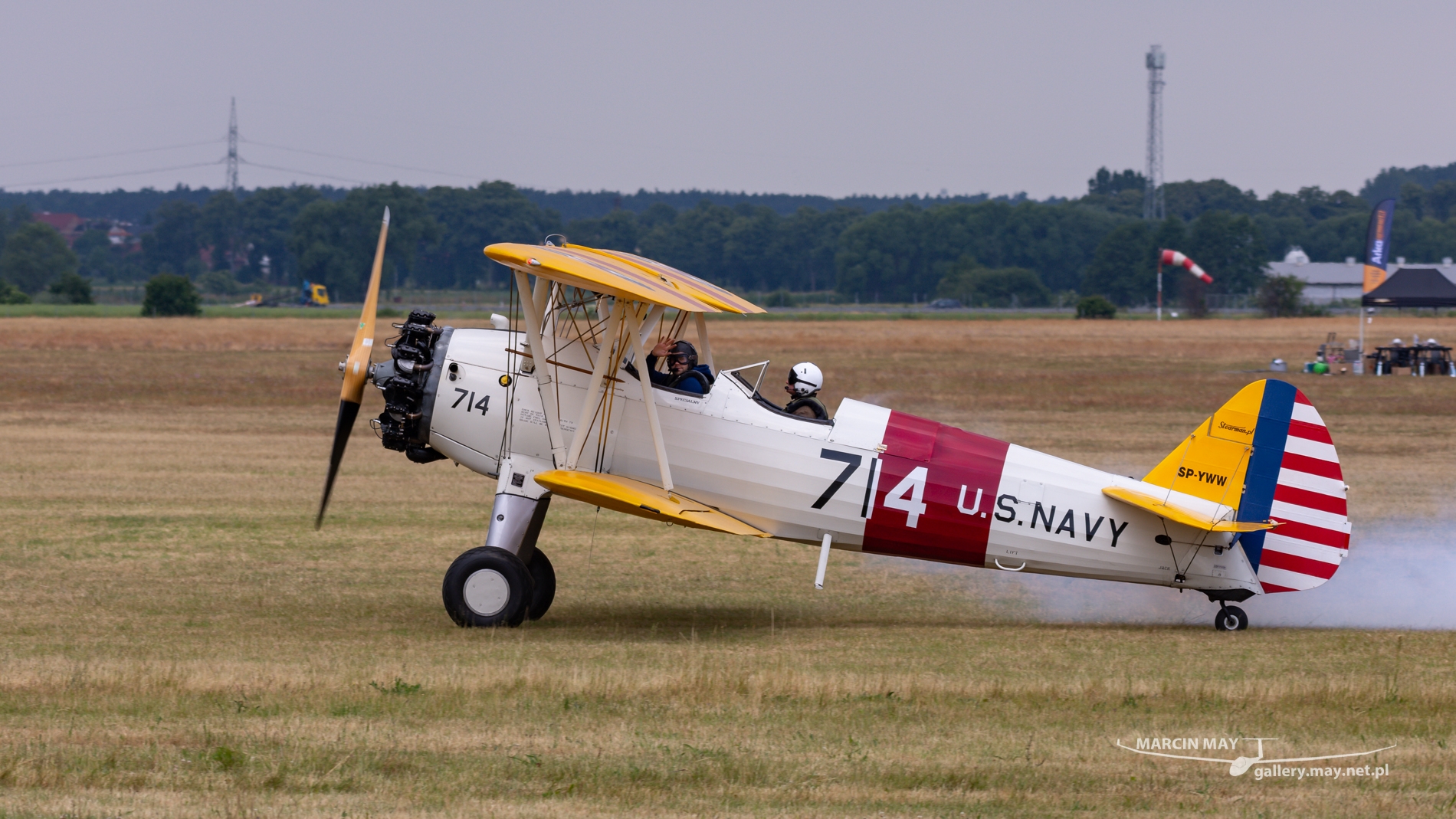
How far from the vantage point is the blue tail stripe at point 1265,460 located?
10.9 metres

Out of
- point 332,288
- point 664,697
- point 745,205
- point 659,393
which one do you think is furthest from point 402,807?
point 745,205

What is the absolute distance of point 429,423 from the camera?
1123cm

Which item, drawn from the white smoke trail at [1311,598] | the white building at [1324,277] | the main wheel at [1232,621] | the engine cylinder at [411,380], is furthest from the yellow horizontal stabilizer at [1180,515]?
the white building at [1324,277]

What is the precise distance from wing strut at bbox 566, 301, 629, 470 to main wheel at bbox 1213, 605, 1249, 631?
16.5ft

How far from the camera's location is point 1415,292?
42.2 meters

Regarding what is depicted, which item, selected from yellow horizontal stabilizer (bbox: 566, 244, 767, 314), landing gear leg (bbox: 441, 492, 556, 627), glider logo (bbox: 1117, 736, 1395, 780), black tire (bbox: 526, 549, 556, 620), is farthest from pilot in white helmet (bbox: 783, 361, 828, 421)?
glider logo (bbox: 1117, 736, 1395, 780)

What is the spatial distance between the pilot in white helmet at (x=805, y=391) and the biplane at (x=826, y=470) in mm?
707

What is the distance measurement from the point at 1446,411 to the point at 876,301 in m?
107

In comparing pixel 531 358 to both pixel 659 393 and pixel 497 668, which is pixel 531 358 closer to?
pixel 659 393

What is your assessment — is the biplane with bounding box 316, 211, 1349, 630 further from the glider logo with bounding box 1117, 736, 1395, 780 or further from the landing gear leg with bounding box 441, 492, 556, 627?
the glider logo with bounding box 1117, 736, 1395, 780

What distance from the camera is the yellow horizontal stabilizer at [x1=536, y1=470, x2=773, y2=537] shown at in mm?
10391

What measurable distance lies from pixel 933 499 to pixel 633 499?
2.30 metres

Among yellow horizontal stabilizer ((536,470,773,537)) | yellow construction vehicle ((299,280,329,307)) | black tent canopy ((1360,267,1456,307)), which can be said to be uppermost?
black tent canopy ((1360,267,1456,307))

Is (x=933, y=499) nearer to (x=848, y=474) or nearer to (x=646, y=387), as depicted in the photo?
(x=848, y=474)
